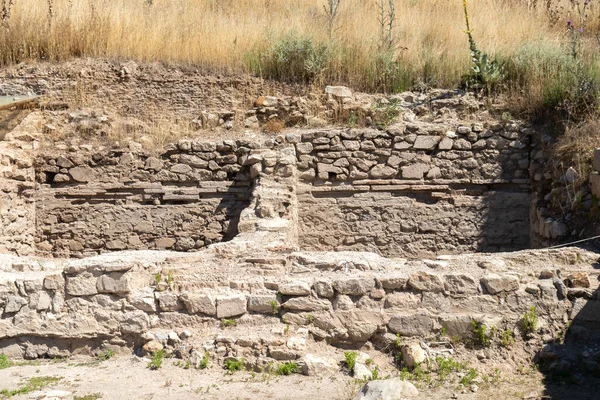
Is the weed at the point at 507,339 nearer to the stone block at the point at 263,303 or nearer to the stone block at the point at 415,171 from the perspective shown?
the stone block at the point at 263,303

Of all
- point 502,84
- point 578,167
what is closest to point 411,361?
point 578,167

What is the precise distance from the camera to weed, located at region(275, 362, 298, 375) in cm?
478

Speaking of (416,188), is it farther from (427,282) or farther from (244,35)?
(244,35)

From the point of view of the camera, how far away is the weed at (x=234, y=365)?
15.9ft

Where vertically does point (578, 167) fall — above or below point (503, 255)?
above

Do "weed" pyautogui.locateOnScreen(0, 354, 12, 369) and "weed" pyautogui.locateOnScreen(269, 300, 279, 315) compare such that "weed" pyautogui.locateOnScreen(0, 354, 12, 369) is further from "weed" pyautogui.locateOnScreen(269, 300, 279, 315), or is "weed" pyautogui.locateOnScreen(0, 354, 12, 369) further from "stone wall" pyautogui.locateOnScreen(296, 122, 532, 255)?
"stone wall" pyautogui.locateOnScreen(296, 122, 532, 255)

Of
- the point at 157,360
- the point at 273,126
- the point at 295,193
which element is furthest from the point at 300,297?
the point at 273,126

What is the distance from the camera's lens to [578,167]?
23.4ft

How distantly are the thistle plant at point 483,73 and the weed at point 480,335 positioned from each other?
5.33 meters

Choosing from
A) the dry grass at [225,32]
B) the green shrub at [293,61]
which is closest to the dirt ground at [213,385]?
the green shrub at [293,61]

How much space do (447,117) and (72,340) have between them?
19.5 ft

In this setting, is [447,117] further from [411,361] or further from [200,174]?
[411,361]

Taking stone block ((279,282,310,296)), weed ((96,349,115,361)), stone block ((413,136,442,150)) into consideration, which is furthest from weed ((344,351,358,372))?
stone block ((413,136,442,150))

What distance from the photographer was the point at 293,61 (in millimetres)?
10164
